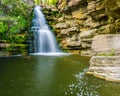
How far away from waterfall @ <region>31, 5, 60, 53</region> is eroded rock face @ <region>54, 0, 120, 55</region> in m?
1.10

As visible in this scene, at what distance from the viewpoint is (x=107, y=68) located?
9.59m

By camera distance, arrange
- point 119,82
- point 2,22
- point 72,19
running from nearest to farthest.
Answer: point 119,82, point 2,22, point 72,19

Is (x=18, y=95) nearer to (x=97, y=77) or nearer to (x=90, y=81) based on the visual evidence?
(x=90, y=81)

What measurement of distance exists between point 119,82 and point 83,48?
552 inches

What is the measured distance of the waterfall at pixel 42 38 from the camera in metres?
24.2

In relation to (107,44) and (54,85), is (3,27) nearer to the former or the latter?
(107,44)

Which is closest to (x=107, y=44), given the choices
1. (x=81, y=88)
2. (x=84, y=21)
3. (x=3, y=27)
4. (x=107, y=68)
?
(x=107, y=68)

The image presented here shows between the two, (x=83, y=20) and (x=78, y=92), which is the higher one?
(x=83, y=20)

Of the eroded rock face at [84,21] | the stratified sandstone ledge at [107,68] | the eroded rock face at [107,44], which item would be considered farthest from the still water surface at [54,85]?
the eroded rock face at [84,21]

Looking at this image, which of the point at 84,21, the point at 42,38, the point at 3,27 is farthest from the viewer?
the point at 42,38

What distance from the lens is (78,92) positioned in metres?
7.62

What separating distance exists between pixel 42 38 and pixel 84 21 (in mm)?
5210

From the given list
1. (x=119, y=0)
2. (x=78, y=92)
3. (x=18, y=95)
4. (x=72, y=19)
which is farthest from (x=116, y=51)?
(x=72, y=19)

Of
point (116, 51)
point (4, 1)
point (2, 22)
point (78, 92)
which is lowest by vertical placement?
point (78, 92)
